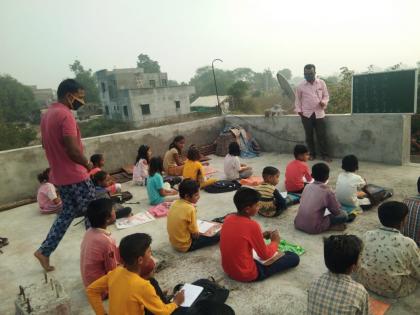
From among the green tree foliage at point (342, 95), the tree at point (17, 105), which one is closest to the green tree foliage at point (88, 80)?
the tree at point (17, 105)

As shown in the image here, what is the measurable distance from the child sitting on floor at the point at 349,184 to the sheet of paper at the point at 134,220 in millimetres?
2855

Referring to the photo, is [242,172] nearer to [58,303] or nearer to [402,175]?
[402,175]

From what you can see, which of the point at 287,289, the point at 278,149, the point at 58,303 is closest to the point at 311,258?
the point at 287,289

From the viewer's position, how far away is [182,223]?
399 centimetres

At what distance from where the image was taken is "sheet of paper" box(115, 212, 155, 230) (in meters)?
5.18

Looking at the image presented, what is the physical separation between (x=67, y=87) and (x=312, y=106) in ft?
18.1

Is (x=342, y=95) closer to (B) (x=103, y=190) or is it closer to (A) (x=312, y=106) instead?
(A) (x=312, y=106)

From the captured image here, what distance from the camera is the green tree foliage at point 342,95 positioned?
47.2 ft

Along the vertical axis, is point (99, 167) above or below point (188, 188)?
below

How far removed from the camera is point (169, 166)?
7562mm

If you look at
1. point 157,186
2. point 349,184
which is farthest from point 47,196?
point 349,184

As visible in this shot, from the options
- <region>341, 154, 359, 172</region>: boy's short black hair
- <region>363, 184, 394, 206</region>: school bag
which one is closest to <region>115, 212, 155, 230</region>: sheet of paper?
<region>341, 154, 359, 172</region>: boy's short black hair

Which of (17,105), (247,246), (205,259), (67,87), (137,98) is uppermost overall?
(17,105)

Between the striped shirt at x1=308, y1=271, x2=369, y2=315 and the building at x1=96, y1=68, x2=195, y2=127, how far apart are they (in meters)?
33.2
